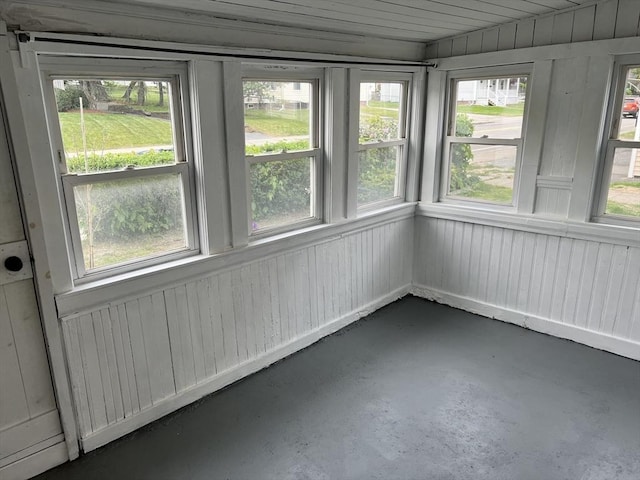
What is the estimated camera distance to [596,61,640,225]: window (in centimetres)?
313

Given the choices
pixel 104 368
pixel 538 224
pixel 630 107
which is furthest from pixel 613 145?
pixel 104 368

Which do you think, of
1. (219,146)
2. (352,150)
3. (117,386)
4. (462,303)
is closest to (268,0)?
(219,146)

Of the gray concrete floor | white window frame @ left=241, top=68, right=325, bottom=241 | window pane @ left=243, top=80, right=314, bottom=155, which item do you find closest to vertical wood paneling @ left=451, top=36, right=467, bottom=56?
white window frame @ left=241, top=68, right=325, bottom=241

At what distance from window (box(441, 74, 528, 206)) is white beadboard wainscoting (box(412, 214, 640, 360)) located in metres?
0.31

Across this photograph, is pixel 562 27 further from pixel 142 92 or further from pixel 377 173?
pixel 142 92

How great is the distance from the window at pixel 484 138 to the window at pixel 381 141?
410mm

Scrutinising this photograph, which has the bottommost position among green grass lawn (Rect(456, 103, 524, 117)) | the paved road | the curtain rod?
the paved road

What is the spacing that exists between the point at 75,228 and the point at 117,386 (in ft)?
2.90

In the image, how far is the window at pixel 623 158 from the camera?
10.3 feet

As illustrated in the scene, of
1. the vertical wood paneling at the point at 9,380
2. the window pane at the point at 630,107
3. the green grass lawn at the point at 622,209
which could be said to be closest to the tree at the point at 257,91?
the vertical wood paneling at the point at 9,380

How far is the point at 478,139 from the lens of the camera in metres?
3.83

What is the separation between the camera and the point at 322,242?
3426mm

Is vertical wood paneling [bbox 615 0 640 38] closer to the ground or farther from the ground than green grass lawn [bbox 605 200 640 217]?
farther from the ground

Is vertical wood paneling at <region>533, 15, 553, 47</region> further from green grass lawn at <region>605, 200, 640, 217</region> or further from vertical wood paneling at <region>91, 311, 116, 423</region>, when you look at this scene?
vertical wood paneling at <region>91, 311, 116, 423</region>
